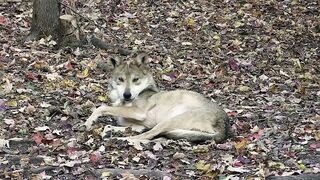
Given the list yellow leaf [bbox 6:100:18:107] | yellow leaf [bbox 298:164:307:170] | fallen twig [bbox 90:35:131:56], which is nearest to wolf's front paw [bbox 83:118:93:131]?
yellow leaf [bbox 6:100:18:107]

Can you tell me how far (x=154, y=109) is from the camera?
884cm

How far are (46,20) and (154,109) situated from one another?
531cm

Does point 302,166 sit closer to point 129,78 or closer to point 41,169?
point 41,169

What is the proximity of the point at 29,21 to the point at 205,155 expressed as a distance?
29.6ft

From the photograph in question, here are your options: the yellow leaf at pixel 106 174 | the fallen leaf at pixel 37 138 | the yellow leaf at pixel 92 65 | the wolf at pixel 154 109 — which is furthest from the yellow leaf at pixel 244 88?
the yellow leaf at pixel 106 174

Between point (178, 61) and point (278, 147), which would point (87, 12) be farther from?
point (278, 147)

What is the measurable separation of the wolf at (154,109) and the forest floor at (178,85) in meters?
0.27

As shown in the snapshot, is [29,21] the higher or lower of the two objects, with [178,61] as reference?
higher

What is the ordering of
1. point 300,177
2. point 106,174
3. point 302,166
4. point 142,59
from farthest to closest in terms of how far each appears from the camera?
1. point 142,59
2. point 302,166
3. point 106,174
4. point 300,177

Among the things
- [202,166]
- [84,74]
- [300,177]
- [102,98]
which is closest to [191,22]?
[84,74]

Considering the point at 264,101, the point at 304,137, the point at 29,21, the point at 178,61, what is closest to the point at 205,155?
the point at 304,137

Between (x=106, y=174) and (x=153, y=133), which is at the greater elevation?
(x=153, y=133)

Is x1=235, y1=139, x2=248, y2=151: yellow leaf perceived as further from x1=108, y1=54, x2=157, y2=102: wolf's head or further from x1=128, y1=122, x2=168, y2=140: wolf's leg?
x1=108, y1=54, x2=157, y2=102: wolf's head

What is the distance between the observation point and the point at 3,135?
8.05 metres
